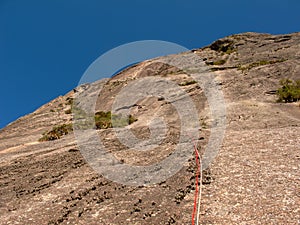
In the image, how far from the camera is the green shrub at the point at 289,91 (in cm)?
2528

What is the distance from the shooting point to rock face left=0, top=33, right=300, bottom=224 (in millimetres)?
11445

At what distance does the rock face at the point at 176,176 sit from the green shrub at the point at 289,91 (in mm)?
701

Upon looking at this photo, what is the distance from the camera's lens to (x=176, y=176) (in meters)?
14.2

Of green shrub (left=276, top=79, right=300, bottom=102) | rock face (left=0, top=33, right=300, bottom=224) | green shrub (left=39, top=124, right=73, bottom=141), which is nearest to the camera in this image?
rock face (left=0, top=33, right=300, bottom=224)

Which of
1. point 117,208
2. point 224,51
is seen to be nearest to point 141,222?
point 117,208

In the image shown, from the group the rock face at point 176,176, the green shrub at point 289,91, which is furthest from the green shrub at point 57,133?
the green shrub at point 289,91

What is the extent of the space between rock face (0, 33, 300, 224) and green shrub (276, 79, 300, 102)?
0.70 metres

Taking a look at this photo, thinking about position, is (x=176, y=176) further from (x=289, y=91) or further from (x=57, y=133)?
(x=289, y=91)

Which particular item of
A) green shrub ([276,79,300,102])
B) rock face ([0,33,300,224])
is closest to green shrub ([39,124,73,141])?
rock face ([0,33,300,224])

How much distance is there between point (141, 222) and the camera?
11289 mm

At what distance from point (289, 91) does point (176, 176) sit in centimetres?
1597

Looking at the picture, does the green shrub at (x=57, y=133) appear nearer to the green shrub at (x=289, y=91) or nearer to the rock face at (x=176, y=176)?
the rock face at (x=176, y=176)

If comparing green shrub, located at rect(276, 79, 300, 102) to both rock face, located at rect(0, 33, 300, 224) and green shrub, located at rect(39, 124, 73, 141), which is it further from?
green shrub, located at rect(39, 124, 73, 141)

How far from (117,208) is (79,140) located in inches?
404
